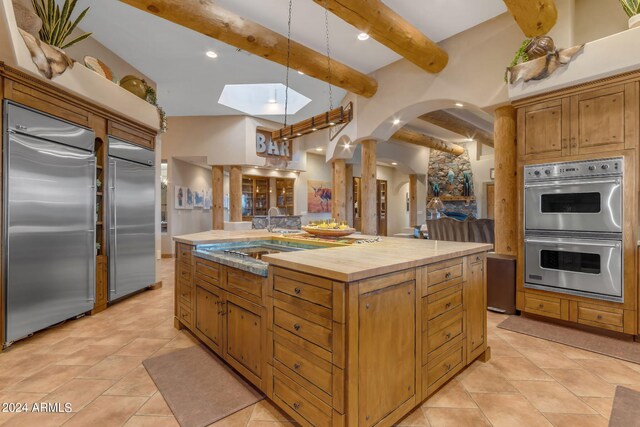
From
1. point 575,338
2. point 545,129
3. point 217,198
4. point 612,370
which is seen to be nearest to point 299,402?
point 612,370

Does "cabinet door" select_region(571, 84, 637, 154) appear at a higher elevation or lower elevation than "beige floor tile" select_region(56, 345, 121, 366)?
higher

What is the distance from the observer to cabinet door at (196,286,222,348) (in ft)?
7.50

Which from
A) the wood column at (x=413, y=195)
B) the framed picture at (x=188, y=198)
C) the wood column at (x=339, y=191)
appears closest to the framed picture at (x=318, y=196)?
the wood column at (x=339, y=191)

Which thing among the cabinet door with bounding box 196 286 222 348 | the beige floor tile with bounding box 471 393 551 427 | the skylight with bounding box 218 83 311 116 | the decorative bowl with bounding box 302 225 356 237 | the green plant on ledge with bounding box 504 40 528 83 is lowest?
the beige floor tile with bounding box 471 393 551 427

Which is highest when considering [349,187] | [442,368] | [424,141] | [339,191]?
[424,141]

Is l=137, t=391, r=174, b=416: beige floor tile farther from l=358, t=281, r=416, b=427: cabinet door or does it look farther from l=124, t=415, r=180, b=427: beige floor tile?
l=358, t=281, r=416, b=427: cabinet door

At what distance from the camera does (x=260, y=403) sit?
74.5 inches

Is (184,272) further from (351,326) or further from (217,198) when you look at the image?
(217,198)

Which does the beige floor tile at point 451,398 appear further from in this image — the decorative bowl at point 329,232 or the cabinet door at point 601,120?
the cabinet door at point 601,120

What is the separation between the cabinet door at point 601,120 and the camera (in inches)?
106

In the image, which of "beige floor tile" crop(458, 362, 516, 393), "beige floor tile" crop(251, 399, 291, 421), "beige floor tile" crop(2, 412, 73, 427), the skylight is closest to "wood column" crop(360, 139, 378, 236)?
the skylight

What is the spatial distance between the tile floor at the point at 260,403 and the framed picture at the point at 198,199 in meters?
5.63

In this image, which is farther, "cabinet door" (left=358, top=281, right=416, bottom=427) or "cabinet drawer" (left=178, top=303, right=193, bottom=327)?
"cabinet drawer" (left=178, top=303, right=193, bottom=327)

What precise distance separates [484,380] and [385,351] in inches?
45.1
